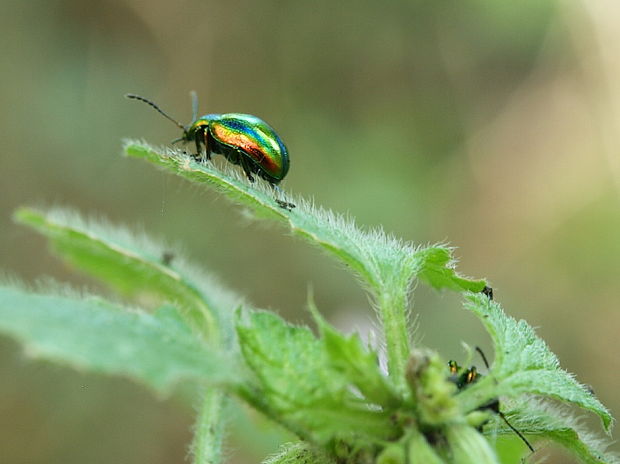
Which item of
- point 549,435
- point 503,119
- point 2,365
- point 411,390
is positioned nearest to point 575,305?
point 503,119

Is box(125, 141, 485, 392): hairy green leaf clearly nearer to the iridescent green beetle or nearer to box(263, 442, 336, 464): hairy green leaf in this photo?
→ box(263, 442, 336, 464): hairy green leaf

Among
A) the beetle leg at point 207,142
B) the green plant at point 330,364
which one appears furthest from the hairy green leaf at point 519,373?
the beetle leg at point 207,142

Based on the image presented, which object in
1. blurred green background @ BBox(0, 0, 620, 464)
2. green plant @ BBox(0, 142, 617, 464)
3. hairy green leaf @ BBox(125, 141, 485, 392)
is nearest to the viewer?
green plant @ BBox(0, 142, 617, 464)

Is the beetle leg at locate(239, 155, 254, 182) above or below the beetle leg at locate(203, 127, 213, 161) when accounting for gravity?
below

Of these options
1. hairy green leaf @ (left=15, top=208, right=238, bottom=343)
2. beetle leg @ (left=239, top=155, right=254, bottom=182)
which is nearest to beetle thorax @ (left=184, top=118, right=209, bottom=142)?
beetle leg @ (left=239, top=155, right=254, bottom=182)

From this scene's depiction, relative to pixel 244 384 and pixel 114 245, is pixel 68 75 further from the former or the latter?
pixel 244 384

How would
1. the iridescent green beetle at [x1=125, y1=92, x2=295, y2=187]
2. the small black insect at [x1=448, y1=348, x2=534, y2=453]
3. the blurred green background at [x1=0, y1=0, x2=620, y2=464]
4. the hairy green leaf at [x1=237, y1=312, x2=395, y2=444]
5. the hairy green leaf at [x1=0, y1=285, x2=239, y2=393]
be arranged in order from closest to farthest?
the hairy green leaf at [x1=0, y1=285, x2=239, y2=393]
the hairy green leaf at [x1=237, y1=312, x2=395, y2=444]
the small black insect at [x1=448, y1=348, x2=534, y2=453]
the iridescent green beetle at [x1=125, y1=92, x2=295, y2=187]
the blurred green background at [x1=0, y1=0, x2=620, y2=464]
